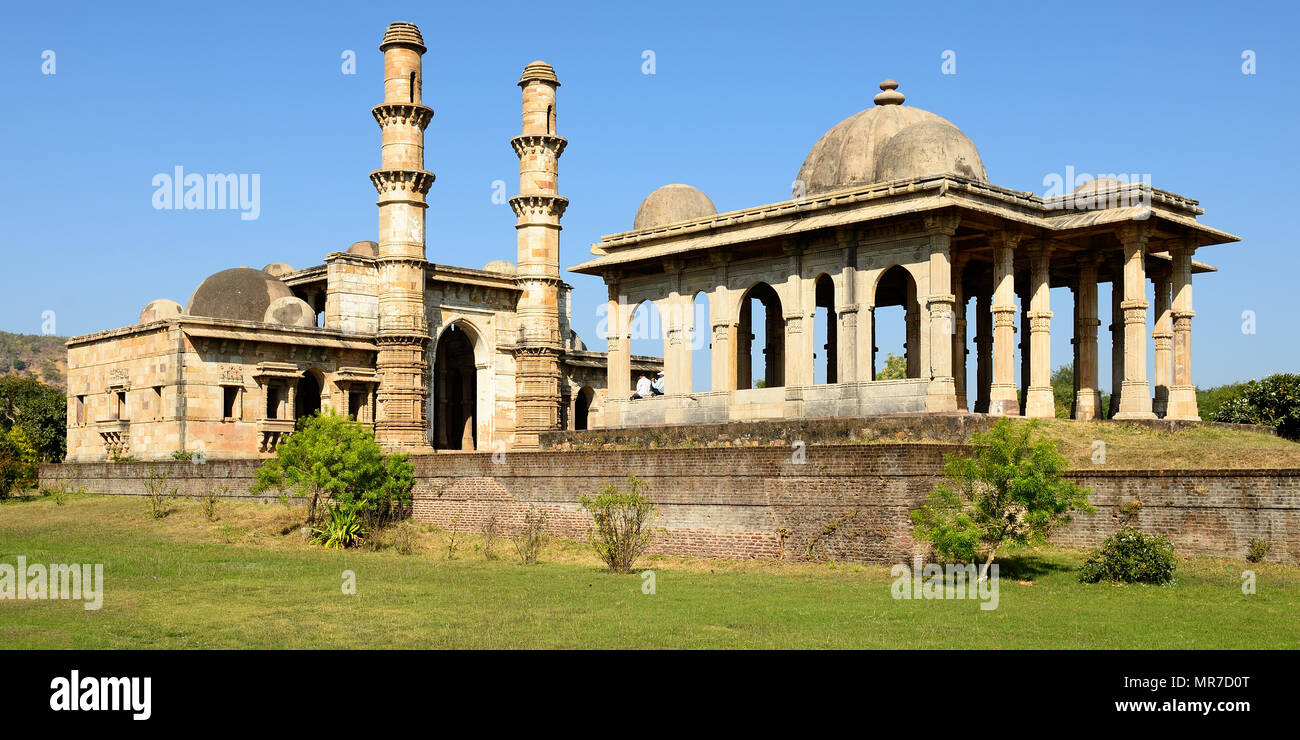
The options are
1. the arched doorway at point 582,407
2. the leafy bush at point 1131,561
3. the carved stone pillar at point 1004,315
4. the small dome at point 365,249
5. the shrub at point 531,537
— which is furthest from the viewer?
the arched doorway at point 582,407

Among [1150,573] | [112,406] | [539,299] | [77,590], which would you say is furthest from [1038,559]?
[112,406]

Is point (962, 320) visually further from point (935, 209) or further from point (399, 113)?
point (399, 113)

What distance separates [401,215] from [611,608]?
22493mm

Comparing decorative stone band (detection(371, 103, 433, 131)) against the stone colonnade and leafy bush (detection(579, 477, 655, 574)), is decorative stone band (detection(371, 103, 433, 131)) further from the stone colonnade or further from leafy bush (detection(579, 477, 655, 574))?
leafy bush (detection(579, 477, 655, 574))

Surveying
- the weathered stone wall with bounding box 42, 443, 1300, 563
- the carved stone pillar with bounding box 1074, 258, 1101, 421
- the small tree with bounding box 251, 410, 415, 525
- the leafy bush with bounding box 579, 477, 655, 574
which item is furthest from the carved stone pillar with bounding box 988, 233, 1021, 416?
the small tree with bounding box 251, 410, 415, 525

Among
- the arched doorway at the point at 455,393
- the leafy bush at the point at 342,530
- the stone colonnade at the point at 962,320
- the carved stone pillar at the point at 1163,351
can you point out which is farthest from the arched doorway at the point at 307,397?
the carved stone pillar at the point at 1163,351

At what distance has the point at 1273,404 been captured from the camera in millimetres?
33844

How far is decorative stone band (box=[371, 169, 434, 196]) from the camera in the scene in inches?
1405

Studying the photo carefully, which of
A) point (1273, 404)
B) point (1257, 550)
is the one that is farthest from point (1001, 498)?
point (1273, 404)

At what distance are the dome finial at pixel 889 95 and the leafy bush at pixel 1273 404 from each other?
11.8 meters

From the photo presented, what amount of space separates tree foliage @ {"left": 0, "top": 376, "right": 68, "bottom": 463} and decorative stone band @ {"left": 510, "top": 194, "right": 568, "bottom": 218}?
22.3 meters

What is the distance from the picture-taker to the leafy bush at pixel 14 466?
120 feet
